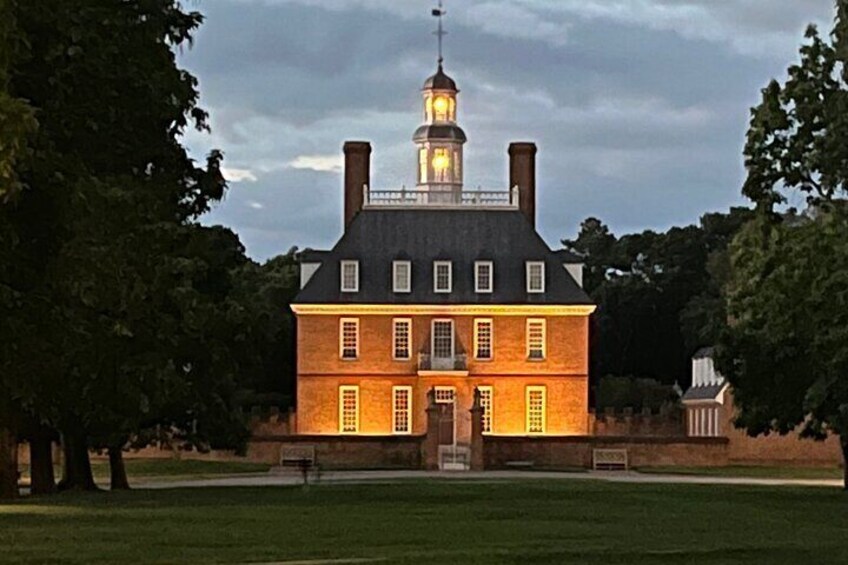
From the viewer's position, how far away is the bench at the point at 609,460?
62.1m

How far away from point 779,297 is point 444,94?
52391 mm

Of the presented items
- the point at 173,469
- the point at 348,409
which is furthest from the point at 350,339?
the point at 173,469

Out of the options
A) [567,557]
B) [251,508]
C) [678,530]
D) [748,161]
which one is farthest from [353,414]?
[567,557]

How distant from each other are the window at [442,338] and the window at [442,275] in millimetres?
1459

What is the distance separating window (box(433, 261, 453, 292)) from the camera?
7538cm

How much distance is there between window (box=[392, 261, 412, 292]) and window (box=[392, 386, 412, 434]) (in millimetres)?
3937

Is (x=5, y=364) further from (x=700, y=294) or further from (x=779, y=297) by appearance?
(x=700, y=294)

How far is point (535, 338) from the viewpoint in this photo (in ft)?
246

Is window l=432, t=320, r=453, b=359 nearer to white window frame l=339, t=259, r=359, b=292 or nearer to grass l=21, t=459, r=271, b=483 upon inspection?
white window frame l=339, t=259, r=359, b=292

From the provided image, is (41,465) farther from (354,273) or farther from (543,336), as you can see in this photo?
(543,336)

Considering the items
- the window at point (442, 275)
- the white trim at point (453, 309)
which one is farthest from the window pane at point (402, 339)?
the window at point (442, 275)

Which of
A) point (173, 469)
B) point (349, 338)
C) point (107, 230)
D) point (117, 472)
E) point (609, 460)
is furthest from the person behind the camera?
point (349, 338)

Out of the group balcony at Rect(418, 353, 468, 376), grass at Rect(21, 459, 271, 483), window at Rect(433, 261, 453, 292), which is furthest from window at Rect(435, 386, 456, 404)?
grass at Rect(21, 459, 271, 483)

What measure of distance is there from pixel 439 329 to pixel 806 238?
138ft
